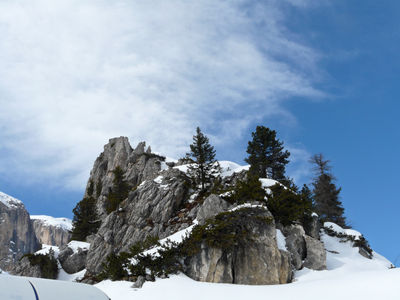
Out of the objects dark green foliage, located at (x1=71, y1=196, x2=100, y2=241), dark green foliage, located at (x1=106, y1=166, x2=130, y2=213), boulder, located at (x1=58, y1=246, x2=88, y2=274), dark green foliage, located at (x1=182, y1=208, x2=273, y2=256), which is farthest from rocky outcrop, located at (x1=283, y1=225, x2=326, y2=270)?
dark green foliage, located at (x1=71, y1=196, x2=100, y2=241)

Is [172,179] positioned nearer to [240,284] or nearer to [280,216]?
[280,216]

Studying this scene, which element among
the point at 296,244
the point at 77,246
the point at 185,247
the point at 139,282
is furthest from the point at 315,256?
the point at 77,246

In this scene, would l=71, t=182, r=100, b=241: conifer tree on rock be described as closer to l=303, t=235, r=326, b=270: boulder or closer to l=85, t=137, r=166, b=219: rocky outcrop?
l=85, t=137, r=166, b=219: rocky outcrop

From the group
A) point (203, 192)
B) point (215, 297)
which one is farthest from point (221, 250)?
point (203, 192)

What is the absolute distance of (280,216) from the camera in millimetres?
21578

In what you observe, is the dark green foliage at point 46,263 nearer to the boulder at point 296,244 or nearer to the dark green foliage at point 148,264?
the dark green foliage at point 148,264

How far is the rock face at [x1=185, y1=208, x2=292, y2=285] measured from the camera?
683 inches

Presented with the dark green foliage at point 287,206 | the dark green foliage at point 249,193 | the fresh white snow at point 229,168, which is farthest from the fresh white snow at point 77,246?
the dark green foliage at point 287,206

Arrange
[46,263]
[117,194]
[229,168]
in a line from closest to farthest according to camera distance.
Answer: [46,263] → [229,168] → [117,194]

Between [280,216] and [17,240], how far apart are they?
19845 cm

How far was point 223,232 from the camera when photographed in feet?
59.9

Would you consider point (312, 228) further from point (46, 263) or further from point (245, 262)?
point (46, 263)

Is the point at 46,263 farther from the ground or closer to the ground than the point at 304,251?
closer to the ground

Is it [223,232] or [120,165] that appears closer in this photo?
[223,232]
